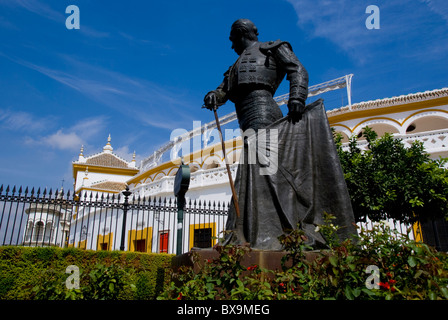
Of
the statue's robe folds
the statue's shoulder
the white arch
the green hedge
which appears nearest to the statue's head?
the statue's shoulder

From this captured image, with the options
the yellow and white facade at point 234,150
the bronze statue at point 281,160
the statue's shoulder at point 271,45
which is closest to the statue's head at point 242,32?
the bronze statue at point 281,160

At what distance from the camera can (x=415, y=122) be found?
19.4 m

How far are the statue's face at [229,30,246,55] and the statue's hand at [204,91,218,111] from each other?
70 centimetres

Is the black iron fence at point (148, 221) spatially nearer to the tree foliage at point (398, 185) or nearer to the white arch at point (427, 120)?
the tree foliage at point (398, 185)

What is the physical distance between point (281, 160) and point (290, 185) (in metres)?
0.29

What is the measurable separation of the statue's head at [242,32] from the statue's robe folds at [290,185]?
49.8 inches

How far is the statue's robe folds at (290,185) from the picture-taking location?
3271 mm

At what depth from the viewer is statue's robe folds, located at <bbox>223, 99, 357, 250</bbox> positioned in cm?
327

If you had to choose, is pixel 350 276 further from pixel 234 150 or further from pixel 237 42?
pixel 234 150

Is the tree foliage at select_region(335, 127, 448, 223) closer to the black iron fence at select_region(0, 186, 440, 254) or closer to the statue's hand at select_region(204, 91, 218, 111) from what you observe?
the black iron fence at select_region(0, 186, 440, 254)

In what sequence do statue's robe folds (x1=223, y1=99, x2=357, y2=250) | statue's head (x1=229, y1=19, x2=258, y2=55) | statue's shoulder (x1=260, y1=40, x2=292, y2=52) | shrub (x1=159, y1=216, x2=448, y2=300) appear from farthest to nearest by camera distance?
statue's head (x1=229, y1=19, x2=258, y2=55), statue's shoulder (x1=260, y1=40, x2=292, y2=52), statue's robe folds (x1=223, y1=99, x2=357, y2=250), shrub (x1=159, y1=216, x2=448, y2=300)

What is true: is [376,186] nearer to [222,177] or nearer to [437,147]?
[437,147]

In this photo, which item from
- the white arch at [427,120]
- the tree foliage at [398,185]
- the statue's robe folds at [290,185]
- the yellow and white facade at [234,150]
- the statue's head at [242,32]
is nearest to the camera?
the statue's robe folds at [290,185]

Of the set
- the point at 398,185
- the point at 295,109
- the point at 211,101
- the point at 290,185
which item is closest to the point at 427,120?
the point at 398,185
